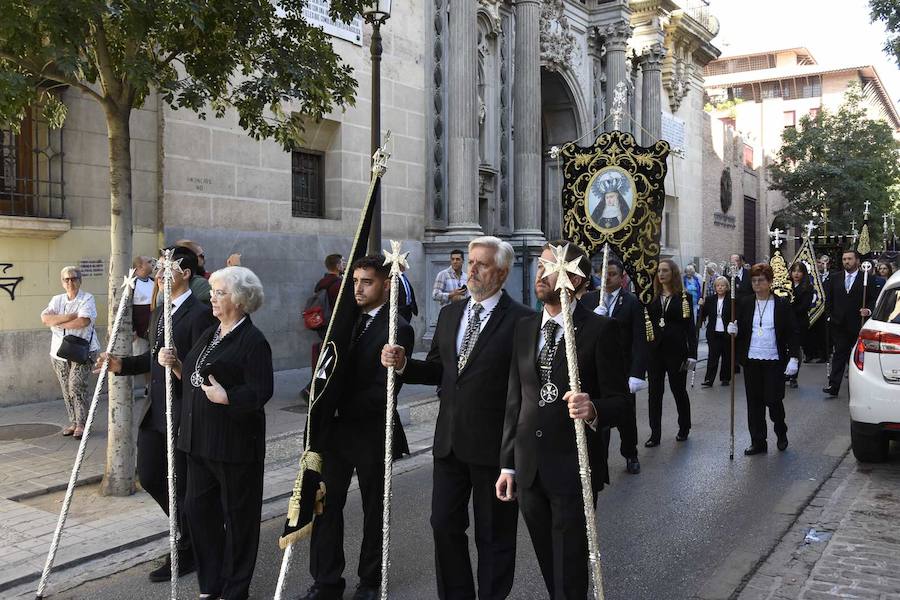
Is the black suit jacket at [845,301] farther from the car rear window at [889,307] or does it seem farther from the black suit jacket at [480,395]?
the black suit jacket at [480,395]

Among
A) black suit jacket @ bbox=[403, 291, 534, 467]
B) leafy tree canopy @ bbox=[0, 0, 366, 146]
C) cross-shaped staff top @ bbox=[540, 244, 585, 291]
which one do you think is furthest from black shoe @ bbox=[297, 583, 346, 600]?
leafy tree canopy @ bbox=[0, 0, 366, 146]

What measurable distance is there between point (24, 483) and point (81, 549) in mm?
1837

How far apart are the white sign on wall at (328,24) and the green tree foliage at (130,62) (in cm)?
659

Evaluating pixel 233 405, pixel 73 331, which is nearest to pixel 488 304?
pixel 233 405

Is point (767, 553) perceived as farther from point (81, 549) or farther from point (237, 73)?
point (237, 73)

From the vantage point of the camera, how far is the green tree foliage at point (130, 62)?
6359 millimetres

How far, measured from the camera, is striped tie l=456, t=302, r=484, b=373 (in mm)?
4395

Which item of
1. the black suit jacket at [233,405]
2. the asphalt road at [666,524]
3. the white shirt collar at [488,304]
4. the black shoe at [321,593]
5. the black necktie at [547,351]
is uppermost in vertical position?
the white shirt collar at [488,304]

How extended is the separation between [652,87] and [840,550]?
25467 mm

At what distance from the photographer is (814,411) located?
11133mm

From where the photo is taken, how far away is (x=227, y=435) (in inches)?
175

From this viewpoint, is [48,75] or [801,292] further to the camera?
[801,292]

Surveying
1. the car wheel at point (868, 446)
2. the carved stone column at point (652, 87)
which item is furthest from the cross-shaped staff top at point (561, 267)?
the carved stone column at point (652, 87)

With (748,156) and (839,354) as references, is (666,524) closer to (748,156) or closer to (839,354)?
(839,354)
